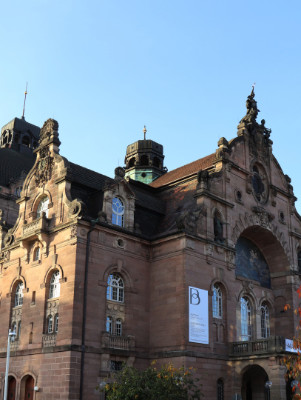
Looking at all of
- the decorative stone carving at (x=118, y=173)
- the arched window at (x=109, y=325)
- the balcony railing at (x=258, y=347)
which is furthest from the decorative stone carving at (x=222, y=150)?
the arched window at (x=109, y=325)

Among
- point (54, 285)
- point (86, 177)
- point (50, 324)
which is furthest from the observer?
point (86, 177)

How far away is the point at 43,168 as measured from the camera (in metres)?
42.0

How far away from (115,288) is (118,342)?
3725 millimetres

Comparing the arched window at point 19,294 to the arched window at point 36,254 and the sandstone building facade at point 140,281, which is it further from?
the arched window at point 36,254

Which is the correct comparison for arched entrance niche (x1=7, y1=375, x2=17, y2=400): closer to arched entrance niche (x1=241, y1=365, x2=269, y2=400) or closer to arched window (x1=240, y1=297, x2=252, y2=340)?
arched entrance niche (x1=241, y1=365, x2=269, y2=400)


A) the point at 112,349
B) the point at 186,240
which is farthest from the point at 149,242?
the point at 112,349

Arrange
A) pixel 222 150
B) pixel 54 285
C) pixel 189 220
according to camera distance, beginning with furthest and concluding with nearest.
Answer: pixel 222 150 → pixel 189 220 → pixel 54 285

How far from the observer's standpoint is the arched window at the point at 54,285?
122 ft

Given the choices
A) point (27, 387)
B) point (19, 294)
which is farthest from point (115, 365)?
point (19, 294)

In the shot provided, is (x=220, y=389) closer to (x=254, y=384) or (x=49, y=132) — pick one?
(x=254, y=384)

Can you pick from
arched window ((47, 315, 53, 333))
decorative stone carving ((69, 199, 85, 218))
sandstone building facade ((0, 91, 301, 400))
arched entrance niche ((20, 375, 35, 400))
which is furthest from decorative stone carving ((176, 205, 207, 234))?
arched entrance niche ((20, 375, 35, 400))

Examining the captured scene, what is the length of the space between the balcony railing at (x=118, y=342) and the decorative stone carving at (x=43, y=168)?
12849mm

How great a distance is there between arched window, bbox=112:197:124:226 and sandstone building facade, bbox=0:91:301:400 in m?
0.12

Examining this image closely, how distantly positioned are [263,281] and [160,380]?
20443mm
